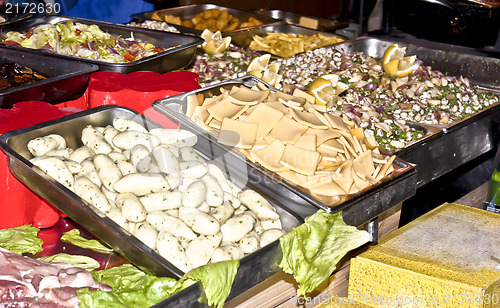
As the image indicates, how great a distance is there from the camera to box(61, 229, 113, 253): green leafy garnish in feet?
4.99

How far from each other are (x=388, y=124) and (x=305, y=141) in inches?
32.0

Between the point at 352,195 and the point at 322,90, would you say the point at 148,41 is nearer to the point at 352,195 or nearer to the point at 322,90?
the point at 322,90

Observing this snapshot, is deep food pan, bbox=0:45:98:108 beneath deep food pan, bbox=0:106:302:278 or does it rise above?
above

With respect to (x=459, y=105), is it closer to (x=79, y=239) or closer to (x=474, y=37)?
(x=474, y=37)

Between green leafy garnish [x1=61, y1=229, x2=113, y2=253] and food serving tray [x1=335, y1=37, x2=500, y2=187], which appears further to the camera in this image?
food serving tray [x1=335, y1=37, x2=500, y2=187]

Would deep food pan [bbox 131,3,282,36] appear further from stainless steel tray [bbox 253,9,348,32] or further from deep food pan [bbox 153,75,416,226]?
deep food pan [bbox 153,75,416,226]

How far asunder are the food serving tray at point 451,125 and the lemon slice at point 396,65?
0.31 meters

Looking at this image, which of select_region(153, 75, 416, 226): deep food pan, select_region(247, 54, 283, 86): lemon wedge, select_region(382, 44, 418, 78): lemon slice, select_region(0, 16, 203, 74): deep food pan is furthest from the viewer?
select_region(382, 44, 418, 78): lemon slice

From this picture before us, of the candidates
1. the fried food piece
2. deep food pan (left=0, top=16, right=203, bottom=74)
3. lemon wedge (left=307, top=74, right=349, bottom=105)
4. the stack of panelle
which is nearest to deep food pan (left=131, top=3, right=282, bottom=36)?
the fried food piece

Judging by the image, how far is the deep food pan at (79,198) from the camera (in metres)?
1.18

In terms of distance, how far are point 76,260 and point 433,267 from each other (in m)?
0.91

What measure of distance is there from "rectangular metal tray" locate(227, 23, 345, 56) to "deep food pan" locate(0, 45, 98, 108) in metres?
1.43

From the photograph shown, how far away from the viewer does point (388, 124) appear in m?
2.22

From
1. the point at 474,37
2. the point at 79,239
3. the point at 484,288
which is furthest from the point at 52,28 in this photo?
the point at 474,37
